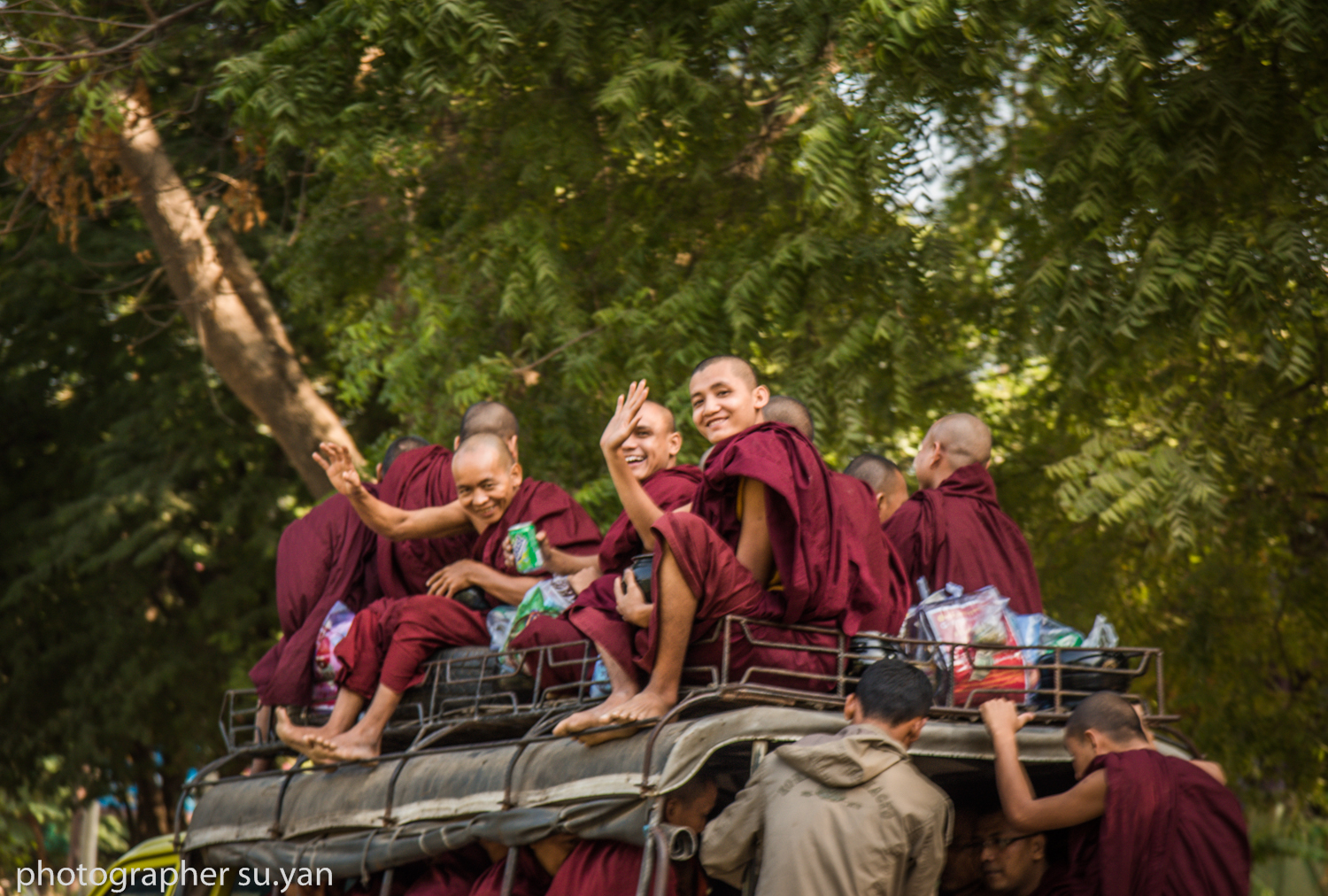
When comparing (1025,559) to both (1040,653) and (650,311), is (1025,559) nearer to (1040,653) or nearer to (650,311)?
(1040,653)

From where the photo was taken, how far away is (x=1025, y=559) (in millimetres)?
5527

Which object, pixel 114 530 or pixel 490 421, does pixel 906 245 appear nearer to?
pixel 490 421

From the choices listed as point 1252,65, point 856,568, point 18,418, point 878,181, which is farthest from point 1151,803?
point 18,418

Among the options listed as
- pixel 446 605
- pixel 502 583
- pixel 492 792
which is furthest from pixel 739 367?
pixel 492 792

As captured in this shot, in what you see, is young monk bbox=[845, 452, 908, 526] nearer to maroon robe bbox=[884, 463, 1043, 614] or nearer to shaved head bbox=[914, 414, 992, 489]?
shaved head bbox=[914, 414, 992, 489]

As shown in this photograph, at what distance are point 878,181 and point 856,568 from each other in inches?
121

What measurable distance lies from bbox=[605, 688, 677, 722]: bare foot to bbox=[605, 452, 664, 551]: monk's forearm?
541mm

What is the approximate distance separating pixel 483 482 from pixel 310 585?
3.85 feet

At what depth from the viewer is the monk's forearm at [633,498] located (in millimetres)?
4270

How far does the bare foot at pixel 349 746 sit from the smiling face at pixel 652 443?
157 centimetres

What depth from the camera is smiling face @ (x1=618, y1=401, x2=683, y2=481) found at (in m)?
5.75

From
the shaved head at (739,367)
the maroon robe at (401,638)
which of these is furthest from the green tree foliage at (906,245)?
the maroon robe at (401,638)

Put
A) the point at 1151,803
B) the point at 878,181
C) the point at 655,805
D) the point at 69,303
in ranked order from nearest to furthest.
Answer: the point at 655,805 → the point at 1151,803 → the point at 878,181 → the point at 69,303

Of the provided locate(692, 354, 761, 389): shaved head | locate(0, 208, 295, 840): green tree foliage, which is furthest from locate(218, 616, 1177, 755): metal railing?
locate(0, 208, 295, 840): green tree foliage
